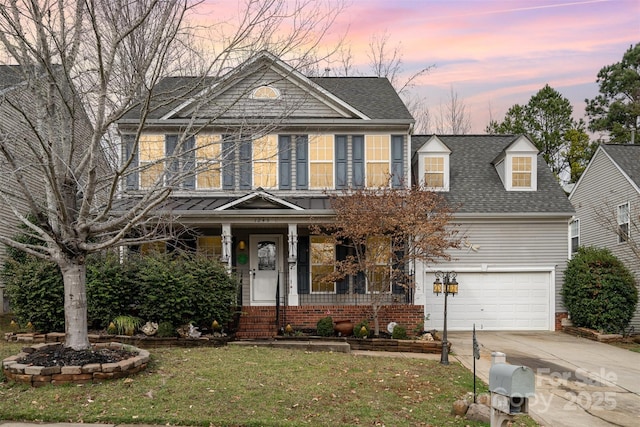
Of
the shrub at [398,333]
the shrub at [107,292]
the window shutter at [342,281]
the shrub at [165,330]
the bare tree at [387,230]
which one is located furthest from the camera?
the window shutter at [342,281]

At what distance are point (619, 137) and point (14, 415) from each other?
35.2m

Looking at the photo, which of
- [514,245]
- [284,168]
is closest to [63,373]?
[284,168]

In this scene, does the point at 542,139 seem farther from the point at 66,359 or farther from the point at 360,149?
the point at 66,359

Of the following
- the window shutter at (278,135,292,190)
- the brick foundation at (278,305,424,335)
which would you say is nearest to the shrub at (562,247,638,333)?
the brick foundation at (278,305,424,335)

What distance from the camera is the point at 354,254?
52.1 ft

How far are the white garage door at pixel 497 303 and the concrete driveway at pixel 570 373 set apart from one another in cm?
62

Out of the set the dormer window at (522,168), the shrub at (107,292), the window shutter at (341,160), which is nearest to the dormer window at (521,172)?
the dormer window at (522,168)

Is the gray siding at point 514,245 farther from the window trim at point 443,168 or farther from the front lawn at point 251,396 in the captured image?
the front lawn at point 251,396

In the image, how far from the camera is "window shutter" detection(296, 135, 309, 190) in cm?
1634

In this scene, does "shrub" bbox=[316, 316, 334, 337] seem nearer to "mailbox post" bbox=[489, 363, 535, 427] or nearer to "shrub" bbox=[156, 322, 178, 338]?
"shrub" bbox=[156, 322, 178, 338]

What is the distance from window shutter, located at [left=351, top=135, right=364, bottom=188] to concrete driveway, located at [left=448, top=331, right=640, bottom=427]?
16.6 ft

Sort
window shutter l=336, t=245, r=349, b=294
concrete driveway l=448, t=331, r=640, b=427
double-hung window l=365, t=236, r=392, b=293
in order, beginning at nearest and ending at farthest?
concrete driveway l=448, t=331, r=640, b=427 → double-hung window l=365, t=236, r=392, b=293 → window shutter l=336, t=245, r=349, b=294

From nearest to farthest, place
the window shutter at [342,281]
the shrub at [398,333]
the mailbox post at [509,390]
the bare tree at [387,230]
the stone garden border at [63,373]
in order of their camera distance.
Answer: the mailbox post at [509,390]
the stone garden border at [63,373]
the shrub at [398,333]
the bare tree at [387,230]
the window shutter at [342,281]

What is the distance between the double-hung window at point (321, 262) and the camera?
1603cm
